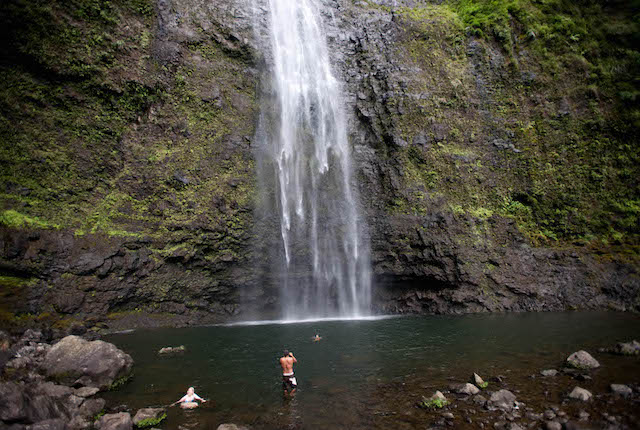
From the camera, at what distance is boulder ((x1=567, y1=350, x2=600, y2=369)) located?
8.11 m

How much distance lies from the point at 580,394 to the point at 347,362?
539 centimetres

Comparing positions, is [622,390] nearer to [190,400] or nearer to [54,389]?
[190,400]

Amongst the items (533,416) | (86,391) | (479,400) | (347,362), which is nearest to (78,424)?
(86,391)

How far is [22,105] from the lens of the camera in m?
16.2

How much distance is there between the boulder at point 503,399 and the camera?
255 inches

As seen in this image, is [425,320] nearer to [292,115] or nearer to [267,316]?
[267,316]

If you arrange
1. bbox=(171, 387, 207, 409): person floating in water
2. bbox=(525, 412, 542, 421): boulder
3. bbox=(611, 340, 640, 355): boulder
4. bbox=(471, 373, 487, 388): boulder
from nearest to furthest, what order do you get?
1. bbox=(525, 412, 542, 421): boulder
2. bbox=(171, 387, 207, 409): person floating in water
3. bbox=(471, 373, 487, 388): boulder
4. bbox=(611, 340, 640, 355): boulder

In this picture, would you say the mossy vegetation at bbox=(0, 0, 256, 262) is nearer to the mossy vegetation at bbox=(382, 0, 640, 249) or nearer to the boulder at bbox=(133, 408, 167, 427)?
the mossy vegetation at bbox=(382, 0, 640, 249)

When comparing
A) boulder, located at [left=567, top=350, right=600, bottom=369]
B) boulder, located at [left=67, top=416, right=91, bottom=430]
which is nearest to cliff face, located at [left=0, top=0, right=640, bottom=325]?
boulder, located at [left=567, top=350, right=600, bottom=369]

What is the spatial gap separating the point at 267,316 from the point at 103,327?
706cm

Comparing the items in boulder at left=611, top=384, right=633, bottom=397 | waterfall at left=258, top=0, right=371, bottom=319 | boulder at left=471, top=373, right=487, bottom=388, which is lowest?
boulder at left=471, top=373, right=487, bottom=388

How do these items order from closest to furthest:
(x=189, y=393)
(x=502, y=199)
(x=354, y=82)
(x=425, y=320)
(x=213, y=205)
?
(x=189, y=393) < (x=425, y=320) < (x=213, y=205) < (x=502, y=199) < (x=354, y=82)

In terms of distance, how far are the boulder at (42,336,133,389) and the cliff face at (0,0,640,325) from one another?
5770mm

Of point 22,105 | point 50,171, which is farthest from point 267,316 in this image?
point 22,105
